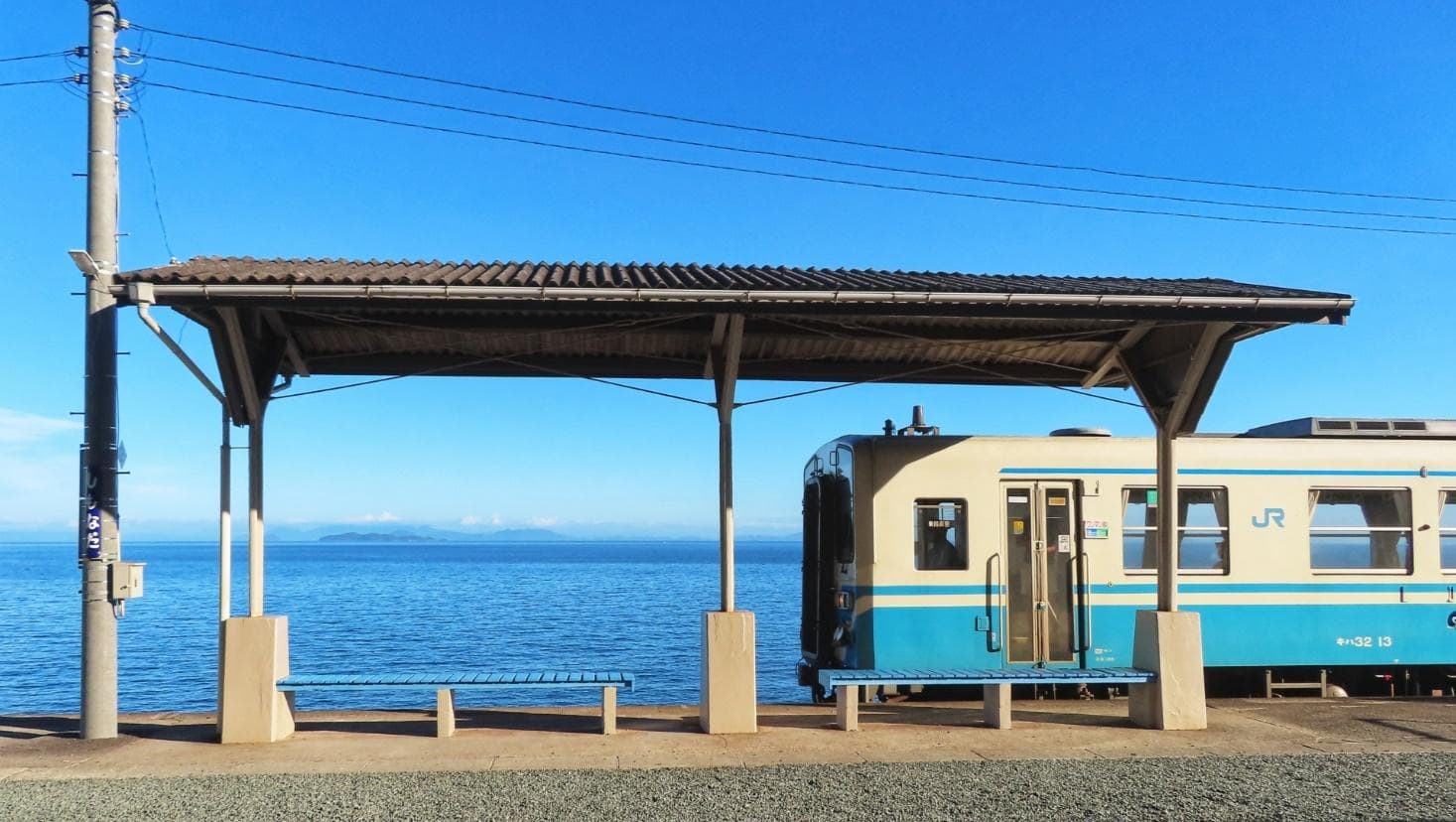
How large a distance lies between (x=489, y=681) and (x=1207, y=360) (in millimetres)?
6329

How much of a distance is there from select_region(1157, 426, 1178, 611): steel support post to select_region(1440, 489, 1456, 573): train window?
4036 mm

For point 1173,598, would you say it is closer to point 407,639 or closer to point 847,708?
point 847,708

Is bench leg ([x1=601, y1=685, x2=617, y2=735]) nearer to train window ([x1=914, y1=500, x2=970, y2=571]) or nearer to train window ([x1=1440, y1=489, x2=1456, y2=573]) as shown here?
train window ([x1=914, y1=500, x2=970, y2=571])


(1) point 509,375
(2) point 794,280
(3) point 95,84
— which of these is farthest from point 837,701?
(3) point 95,84

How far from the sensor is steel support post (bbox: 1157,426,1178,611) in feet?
31.6

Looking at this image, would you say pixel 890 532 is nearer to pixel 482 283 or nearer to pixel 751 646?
pixel 751 646

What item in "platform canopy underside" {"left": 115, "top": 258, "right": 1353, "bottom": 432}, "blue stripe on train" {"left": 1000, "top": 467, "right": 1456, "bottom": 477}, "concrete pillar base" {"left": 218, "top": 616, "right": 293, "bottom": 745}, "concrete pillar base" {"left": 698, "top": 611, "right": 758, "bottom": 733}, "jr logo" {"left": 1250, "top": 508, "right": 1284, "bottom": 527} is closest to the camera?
"platform canopy underside" {"left": 115, "top": 258, "right": 1353, "bottom": 432}

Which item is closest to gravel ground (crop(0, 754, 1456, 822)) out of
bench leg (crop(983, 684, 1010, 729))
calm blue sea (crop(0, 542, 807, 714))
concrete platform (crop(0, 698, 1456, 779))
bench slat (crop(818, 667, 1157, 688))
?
concrete platform (crop(0, 698, 1456, 779))

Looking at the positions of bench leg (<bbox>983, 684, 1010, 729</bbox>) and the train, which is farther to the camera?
the train

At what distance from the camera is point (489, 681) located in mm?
9102

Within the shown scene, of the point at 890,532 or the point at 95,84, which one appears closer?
the point at 95,84

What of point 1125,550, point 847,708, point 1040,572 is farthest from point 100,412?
point 1125,550

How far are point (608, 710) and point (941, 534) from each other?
385cm

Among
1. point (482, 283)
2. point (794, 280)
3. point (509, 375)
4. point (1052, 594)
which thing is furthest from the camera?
point (1052, 594)
